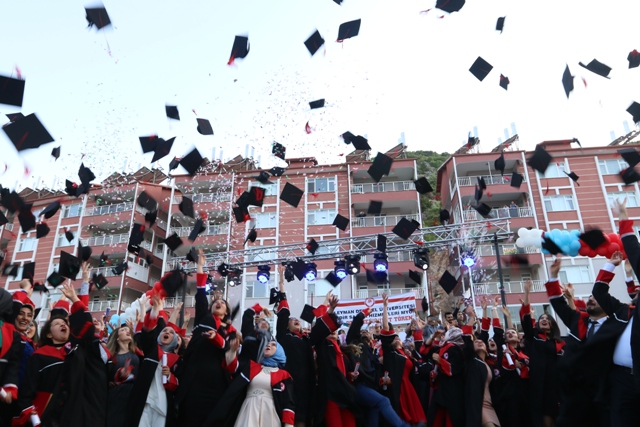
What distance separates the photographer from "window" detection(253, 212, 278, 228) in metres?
31.9

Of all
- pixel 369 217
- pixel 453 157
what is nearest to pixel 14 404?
pixel 369 217

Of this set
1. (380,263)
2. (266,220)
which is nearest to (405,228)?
(380,263)

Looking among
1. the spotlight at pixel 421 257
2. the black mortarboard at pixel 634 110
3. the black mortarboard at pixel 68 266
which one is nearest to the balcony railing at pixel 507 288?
the spotlight at pixel 421 257

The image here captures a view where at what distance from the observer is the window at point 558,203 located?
3016 cm

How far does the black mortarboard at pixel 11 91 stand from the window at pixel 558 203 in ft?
95.1

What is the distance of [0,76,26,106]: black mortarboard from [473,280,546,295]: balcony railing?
81.6ft

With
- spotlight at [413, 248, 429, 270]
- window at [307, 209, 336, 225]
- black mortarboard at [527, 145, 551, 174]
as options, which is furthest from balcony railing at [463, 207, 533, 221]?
black mortarboard at [527, 145, 551, 174]

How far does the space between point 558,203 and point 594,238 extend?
26.6 meters

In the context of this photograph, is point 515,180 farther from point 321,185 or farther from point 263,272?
point 321,185

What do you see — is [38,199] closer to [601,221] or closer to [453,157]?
[453,157]

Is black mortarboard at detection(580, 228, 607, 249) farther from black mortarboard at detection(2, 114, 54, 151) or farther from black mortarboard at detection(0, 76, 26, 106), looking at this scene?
black mortarboard at detection(0, 76, 26, 106)

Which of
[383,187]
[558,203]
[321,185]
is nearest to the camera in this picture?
[558,203]

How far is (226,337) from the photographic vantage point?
18.4ft

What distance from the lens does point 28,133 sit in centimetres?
710
